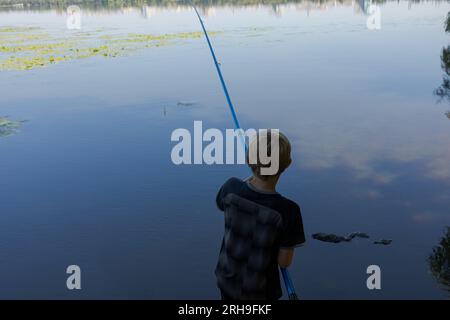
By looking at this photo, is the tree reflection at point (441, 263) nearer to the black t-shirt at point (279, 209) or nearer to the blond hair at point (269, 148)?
the black t-shirt at point (279, 209)

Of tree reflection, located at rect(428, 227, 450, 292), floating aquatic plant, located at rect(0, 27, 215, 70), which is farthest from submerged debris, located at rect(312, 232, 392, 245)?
floating aquatic plant, located at rect(0, 27, 215, 70)

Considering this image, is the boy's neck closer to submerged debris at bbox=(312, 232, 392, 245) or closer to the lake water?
the lake water

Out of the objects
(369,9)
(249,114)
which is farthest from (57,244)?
(369,9)

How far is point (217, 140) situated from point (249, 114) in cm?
335

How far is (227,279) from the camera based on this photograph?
2719 millimetres

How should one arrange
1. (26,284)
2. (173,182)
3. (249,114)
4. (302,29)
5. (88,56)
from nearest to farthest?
(26,284) → (173,182) → (249,114) → (88,56) → (302,29)

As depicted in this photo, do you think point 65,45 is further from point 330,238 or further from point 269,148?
point 269,148

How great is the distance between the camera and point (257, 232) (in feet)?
8.30

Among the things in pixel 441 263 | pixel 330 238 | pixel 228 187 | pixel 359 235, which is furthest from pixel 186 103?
pixel 228 187

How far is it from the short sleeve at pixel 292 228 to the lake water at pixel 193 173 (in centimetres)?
636

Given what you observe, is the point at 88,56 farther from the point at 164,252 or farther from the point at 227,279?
the point at 227,279

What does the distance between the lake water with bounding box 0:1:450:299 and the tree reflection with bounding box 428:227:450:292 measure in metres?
0.13

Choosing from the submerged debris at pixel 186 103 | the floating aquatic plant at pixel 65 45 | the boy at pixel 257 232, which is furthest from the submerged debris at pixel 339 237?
the floating aquatic plant at pixel 65 45
